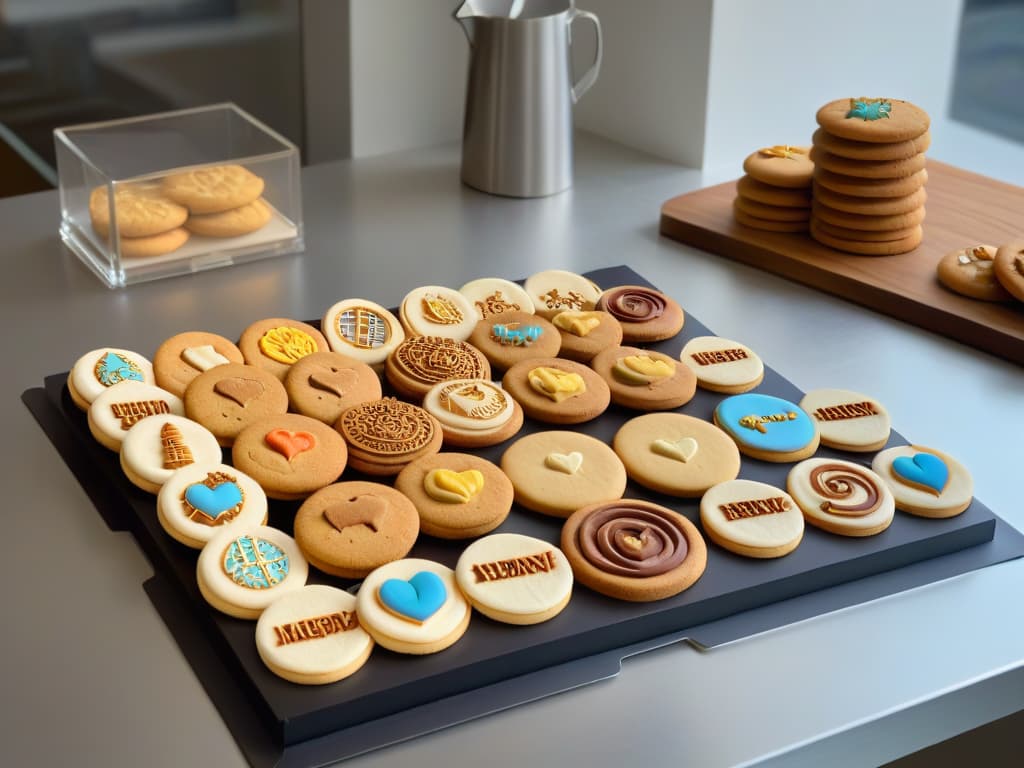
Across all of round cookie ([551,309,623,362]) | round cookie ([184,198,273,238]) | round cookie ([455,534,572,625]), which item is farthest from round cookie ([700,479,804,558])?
round cookie ([184,198,273,238])

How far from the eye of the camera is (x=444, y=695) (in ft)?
2.47

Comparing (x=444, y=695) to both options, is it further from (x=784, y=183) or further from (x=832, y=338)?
(x=784, y=183)

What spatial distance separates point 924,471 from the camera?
3.02 ft

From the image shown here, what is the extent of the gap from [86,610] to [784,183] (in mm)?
832

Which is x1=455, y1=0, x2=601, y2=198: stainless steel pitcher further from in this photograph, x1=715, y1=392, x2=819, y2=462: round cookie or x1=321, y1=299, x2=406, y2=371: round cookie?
x1=715, y1=392, x2=819, y2=462: round cookie

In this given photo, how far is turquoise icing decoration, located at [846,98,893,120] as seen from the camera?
1255 millimetres

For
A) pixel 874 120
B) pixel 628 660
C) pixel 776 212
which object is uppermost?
pixel 874 120

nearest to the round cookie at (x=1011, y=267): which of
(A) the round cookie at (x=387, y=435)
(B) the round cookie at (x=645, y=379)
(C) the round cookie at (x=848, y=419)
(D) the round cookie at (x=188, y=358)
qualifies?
(C) the round cookie at (x=848, y=419)

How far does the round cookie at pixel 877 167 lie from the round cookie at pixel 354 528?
0.63 metres

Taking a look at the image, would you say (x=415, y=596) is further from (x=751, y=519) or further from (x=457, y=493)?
(x=751, y=519)

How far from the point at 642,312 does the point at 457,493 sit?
1.13 ft

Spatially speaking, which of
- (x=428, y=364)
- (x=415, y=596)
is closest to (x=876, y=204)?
(x=428, y=364)

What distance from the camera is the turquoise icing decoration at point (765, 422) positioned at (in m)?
0.95

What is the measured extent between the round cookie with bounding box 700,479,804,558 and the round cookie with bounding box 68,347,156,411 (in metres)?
0.45
